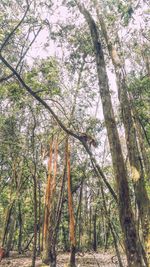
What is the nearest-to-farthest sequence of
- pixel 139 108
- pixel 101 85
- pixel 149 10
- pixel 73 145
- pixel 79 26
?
pixel 101 85 → pixel 149 10 → pixel 79 26 → pixel 139 108 → pixel 73 145

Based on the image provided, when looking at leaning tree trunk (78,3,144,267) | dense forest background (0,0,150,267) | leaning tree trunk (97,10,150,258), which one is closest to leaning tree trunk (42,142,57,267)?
dense forest background (0,0,150,267)

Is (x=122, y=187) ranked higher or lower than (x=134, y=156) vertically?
lower

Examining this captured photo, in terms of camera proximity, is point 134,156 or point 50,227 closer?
→ point 134,156

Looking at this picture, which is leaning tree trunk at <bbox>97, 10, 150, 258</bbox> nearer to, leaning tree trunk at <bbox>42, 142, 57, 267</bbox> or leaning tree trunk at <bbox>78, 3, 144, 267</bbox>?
leaning tree trunk at <bbox>78, 3, 144, 267</bbox>

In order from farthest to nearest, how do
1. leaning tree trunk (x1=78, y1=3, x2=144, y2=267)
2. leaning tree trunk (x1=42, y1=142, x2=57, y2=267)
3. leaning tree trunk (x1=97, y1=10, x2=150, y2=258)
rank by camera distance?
leaning tree trunk (x1=42, y1=142, x2=57, y2=267)
leaning tree trunk (x1=97, y1=10, x2=150, y2=258)
leaning tree trunk (x1=78, y1=3, x2=144, y2=267)

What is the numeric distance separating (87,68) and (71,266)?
7.80 m

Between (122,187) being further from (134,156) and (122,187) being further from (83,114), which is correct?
(83,114)

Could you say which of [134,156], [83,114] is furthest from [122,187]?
[83,114]

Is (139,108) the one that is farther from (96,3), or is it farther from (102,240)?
(102,240)

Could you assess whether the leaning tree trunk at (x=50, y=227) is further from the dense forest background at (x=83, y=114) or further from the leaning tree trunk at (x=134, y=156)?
the leaning tree trunk at (x=134, y=156)

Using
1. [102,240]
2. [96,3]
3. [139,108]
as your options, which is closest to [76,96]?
[139,108]

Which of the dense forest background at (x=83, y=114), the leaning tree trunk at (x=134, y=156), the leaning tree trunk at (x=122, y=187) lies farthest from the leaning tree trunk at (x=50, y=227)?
the leaning tree trunk at (x=122, y=187)

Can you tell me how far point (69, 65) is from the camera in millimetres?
12047

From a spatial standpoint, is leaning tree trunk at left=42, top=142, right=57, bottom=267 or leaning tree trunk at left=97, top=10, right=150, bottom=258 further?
leaning tree trunk at left=42, top=142, right=57, bottom=267
